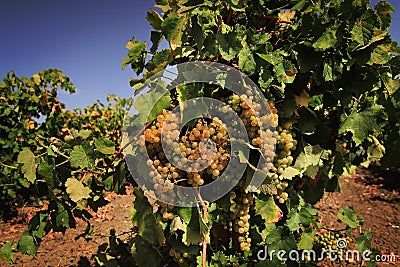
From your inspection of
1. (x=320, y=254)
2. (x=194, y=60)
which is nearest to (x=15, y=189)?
(x=320, y=254)

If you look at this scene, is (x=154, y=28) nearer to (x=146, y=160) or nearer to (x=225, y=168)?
(x=146, y=160)

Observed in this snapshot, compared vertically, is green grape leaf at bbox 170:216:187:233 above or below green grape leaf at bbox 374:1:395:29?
below

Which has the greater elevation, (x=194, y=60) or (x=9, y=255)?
(x=194, y=60)

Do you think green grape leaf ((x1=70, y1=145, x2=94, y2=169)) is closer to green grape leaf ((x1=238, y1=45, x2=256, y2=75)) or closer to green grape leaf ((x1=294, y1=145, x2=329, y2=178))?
green grape leaf ((x1=238, y1=45, x2=256, y2=75))

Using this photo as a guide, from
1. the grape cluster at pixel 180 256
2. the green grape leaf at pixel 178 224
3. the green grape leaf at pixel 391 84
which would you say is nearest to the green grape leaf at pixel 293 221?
the grape cluster at pixel 180 256

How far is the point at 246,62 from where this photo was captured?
1674 millimetres

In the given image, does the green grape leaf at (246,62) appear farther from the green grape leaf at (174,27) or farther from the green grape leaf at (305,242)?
the green grape leaf at (305,242)

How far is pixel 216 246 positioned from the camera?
2.23 meters

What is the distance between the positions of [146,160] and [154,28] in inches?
26.0

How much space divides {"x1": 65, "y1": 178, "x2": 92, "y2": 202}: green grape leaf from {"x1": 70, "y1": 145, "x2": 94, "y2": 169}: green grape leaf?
153 millimetres

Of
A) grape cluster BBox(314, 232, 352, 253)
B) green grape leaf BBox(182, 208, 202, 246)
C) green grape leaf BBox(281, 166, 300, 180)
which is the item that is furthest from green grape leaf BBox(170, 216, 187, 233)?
grape cluster BBox(314, 232, 352, 253)

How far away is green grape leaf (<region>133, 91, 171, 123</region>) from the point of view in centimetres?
167

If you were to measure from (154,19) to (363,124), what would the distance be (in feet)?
4.04

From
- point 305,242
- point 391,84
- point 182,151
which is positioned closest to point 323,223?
point 305,242
